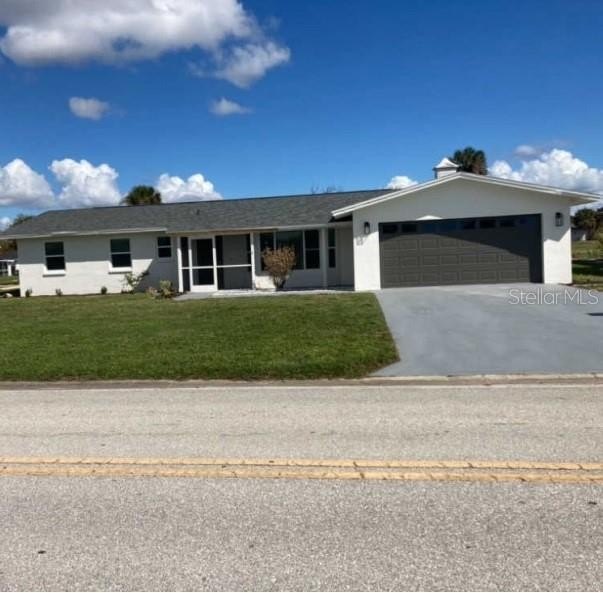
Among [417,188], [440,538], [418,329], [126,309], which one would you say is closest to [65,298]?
[126,309]

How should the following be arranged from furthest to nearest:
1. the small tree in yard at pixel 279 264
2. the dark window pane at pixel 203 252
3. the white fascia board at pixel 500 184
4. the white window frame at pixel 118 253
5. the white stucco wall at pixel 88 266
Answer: the white window frame at pixel 118 253 < the white stucco wall at pixel 88 266 < the dark window pane at pixel 203 252 < the small tree in yard at pixel 279 264 < the white fascia board at pixel 500 184

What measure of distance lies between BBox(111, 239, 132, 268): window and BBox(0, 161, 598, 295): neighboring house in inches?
2.0

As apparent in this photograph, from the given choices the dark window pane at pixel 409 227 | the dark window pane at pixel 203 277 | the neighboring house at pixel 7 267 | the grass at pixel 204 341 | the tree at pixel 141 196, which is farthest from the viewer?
the neighboring house at pixel 7 267

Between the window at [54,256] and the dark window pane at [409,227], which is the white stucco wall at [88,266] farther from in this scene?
the dark window pane at [409,227]

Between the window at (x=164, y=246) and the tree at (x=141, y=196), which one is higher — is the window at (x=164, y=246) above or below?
below

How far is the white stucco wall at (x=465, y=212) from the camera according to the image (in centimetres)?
2005

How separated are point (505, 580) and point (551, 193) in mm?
18794

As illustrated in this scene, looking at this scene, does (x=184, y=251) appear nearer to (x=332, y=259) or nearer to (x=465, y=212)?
(x=332, y=259)

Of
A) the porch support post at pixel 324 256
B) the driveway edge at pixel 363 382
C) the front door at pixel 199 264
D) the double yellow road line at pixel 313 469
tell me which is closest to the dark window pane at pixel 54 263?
the front door at pixel 199 264

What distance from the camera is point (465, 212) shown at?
66.7 feet

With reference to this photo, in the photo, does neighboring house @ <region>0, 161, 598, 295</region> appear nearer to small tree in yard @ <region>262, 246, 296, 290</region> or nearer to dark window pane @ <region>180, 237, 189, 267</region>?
dark window pane @ <region>180, 237, 189, 267</region>

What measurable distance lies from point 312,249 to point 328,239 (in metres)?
0.75

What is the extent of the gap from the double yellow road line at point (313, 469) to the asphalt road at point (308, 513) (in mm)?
145

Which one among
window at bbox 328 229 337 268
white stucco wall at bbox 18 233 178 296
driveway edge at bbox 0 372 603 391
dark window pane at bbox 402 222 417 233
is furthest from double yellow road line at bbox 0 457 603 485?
white stucco wall at bbox 18 233 178 296
